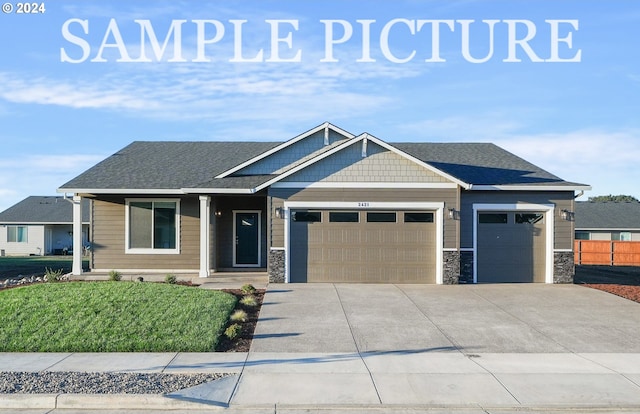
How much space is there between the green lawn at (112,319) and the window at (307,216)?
13.9 ft

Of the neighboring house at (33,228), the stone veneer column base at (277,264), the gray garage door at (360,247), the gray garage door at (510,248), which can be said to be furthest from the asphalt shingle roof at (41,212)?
the gray garage door at (510,248)

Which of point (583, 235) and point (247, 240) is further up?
point (247, 240)

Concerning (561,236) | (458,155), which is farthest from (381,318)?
(458,155)

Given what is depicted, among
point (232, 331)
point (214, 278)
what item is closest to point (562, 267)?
point (214, 278)

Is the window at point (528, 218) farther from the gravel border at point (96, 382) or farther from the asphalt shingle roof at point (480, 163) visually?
the gravel border at point (96, 382)

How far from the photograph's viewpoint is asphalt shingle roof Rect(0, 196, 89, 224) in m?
38.5

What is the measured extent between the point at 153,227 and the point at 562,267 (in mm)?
13586

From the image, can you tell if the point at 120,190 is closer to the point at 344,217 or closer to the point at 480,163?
the point at 344,217

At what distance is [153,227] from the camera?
20.0m

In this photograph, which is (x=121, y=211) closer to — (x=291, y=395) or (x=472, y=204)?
(x=472, y=204)

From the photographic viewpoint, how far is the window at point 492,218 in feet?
59.3

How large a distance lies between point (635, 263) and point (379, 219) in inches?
790

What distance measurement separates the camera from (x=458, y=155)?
70.7ft

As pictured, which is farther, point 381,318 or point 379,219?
point 379,219
